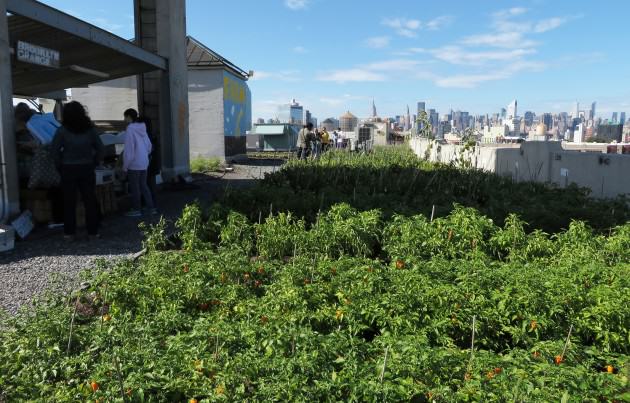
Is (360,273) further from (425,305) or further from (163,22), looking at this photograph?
(163,22)

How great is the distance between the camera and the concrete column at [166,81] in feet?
36.7

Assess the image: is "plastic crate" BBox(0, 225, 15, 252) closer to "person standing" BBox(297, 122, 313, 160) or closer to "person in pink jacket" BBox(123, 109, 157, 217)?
"person in pink jacket" BBox(123, 109, 157, 217)

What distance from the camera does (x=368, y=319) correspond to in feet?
11.2

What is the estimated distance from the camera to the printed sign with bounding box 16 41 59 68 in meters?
7.04

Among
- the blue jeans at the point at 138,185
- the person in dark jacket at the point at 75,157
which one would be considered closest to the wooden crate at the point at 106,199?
the blue jeans at the point at 138,185

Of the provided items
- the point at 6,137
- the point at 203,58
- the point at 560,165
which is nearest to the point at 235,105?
the point at 203,58

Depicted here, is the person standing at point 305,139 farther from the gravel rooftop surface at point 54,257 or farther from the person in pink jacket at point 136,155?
the person in pink jacket at point 136,155

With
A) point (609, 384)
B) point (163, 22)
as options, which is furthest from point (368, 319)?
point (163, 22)

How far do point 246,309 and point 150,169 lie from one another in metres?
5.49

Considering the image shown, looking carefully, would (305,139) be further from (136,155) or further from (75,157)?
(75,157)

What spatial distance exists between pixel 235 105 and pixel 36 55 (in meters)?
13.0

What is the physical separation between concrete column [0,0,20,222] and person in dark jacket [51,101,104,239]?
0.65m

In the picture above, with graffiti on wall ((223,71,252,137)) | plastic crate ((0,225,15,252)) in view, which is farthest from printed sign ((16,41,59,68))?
graffiti on wall ((223,71,252,137))

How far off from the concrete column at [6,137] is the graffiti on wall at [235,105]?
12288 mm
